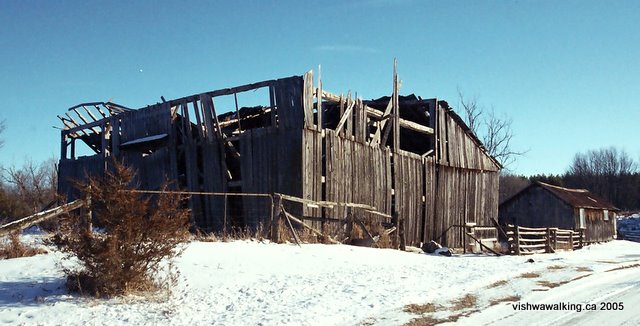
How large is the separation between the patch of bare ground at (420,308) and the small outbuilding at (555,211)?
32.4 metres

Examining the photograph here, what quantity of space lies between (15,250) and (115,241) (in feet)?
12.1

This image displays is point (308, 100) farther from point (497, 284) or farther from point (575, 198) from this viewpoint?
point (575, 198)

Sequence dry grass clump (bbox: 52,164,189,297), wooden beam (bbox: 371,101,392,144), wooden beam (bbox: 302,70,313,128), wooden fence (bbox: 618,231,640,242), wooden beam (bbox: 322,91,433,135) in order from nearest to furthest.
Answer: dry grass clump (bbox: 52,164,189,297) → wooden beam (bbox: 302,70,313,128) → wooden beam (bbox: 322,91,433,135) → wooden beam (bbox: 371,101,392,144) → wooden fence (bbox: 618,231,640,242)

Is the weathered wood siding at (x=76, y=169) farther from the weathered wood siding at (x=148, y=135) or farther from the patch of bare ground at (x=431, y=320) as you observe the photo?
the patch of bare ground at (x=431, y=320)

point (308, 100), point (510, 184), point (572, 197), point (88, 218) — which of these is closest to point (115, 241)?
point (88, 218)

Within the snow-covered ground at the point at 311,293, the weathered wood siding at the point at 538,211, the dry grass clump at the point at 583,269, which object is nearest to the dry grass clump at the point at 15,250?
the snow-covered ground at the point at 311,293

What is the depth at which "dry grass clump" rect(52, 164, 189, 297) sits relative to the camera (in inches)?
334

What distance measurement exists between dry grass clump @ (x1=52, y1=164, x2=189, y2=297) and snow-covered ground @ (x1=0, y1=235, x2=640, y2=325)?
1.04 feet

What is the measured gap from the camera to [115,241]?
27.7 feet

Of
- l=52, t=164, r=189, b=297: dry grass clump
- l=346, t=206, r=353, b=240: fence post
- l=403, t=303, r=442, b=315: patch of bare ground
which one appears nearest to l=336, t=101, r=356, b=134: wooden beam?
l=346, t=206, r=353, b=240: fence post

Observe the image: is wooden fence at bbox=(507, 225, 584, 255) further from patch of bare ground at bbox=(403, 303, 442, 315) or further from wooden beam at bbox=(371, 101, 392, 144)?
patch of bare ground at bbox=(403, 303, 442, 315)

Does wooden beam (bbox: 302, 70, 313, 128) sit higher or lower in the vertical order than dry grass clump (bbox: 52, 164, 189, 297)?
higher

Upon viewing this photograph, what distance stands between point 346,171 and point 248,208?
3.85m

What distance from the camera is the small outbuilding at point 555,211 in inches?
1582
